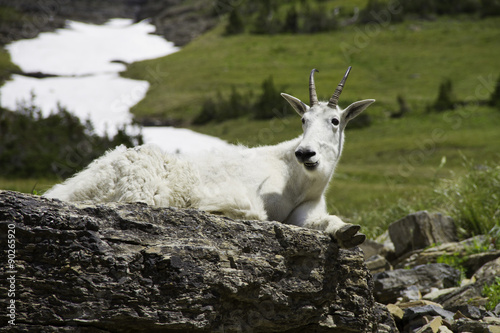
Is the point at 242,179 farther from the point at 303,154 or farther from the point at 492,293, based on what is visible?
the point at 492,293

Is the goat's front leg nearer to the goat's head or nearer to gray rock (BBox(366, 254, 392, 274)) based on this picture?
the goat's head

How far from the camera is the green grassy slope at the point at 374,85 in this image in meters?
32.9

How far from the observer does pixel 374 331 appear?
603 cm

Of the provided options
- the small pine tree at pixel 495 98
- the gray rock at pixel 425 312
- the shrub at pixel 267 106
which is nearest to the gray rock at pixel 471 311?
the gray rock at pixel 425 312

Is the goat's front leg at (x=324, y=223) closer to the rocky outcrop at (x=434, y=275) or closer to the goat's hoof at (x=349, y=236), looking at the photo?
the goat's hoof at (x=349, y=236)

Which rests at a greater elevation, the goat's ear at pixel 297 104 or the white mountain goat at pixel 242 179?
the goat's ear at pixel 297 104

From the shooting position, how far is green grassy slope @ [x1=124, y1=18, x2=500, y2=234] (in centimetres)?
3294

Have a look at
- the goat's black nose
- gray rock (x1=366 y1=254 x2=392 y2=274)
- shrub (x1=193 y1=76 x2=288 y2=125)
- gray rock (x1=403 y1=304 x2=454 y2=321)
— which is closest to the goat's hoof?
the goat's black nose

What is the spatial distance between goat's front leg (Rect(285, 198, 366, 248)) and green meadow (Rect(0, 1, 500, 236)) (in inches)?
204

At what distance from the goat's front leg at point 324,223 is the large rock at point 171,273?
0.20 metres

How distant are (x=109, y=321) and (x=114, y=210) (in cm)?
112

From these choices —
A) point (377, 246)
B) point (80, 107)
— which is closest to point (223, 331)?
point (377, 246)

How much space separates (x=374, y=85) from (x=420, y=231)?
64377 millimetres

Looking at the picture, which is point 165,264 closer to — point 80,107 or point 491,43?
point 80,107
